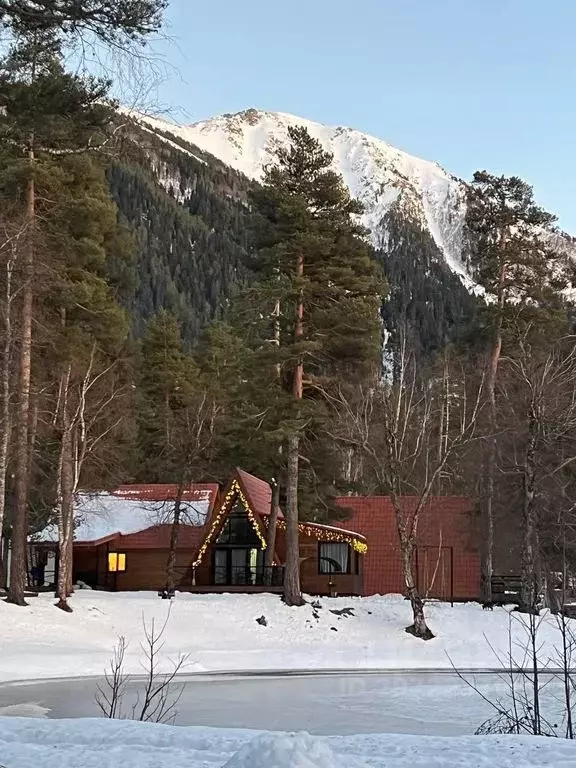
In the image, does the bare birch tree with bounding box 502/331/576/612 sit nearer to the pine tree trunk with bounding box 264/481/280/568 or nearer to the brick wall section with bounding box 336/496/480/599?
the brick wall section with bounding box 336/496/480/599

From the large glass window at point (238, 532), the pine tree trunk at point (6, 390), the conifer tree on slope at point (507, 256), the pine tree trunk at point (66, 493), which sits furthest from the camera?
the large glass window at point (238, 532)

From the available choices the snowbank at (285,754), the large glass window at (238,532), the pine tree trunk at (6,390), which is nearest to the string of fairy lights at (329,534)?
the large glass window at (238,532)

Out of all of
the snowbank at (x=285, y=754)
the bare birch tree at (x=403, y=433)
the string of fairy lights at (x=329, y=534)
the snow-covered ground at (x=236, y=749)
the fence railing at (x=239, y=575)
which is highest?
the bare birch tree at (x=403, y=433)

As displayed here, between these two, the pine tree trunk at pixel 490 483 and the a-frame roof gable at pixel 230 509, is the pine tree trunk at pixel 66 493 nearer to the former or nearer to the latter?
the a-frame roof gable at pixel 230 509

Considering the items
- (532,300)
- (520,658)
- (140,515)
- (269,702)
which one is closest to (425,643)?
(520,658)

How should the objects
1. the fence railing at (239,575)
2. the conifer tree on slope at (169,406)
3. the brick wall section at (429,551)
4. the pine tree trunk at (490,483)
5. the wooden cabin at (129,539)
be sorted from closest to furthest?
the pine tree trunk at (490,483), the wooden cabin at (129,539), the fence railing at (239,575), the conifer tree on slope at (169,406), the brick wall section at (429,551)

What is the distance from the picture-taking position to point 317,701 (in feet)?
43.0

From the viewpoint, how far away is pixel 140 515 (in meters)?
33.3

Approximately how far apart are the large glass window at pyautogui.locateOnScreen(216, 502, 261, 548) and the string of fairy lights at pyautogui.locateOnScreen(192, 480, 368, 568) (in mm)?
525

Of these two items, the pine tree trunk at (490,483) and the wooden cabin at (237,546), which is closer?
the pine tree trunk at (490,483)

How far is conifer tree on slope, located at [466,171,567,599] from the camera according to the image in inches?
1129

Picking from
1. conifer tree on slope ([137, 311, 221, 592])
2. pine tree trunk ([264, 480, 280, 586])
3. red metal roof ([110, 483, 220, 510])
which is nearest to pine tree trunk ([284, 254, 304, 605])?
pine tree trunk ([264, 480, 280, 586])

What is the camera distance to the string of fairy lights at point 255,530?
31.4m

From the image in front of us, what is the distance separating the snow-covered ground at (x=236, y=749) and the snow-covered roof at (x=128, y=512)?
2399 centimetres
